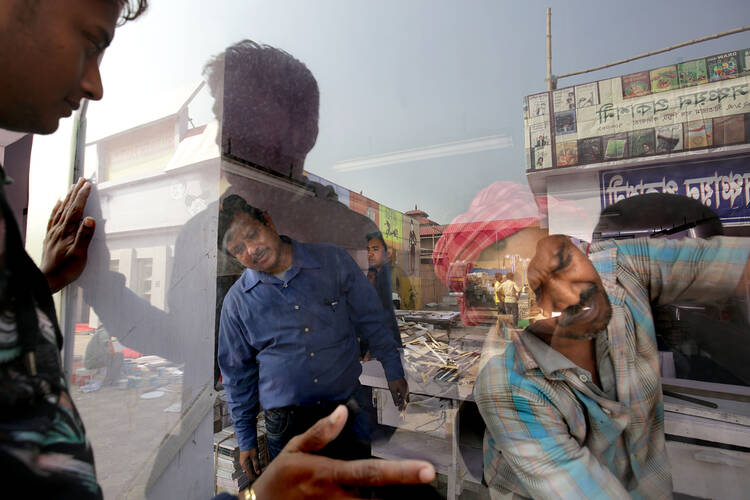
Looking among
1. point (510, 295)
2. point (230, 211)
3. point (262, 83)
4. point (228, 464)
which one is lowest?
point (228, 464)

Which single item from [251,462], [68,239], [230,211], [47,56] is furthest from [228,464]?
[47,56]

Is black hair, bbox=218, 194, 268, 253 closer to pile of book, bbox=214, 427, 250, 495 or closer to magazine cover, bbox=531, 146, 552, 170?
pile of book, bbox=214, 427, 250, 495

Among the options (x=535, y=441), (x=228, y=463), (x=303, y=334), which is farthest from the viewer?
(x=228, y=463)

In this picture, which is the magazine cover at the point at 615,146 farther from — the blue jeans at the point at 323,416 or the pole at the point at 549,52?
the blue jeans at the point at 323,416

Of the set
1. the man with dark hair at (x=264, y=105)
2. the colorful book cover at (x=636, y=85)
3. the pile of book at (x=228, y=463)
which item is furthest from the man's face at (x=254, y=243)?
the colorful book cover at (x=636, y=85)

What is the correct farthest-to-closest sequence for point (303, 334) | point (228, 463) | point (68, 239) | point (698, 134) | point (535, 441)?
point (68, 239) → point (228, 463) → point (303, 334) → point (535, 441) → point (698, 134)

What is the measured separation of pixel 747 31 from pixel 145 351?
6.65ft

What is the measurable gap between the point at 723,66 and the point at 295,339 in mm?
1285

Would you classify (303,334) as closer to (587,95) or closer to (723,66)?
(587,95)

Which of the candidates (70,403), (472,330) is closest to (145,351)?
(70,403)

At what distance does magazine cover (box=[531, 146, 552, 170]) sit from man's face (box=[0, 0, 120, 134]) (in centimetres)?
111

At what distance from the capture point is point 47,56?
0.68 m

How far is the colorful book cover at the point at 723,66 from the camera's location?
0.75 metres

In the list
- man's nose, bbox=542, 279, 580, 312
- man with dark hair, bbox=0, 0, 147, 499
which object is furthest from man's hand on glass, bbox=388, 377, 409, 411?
man with dark hair, bbox=0, 0, 147, 499
